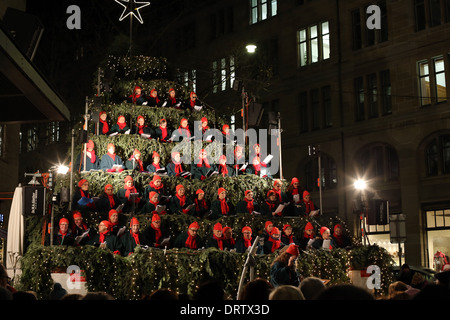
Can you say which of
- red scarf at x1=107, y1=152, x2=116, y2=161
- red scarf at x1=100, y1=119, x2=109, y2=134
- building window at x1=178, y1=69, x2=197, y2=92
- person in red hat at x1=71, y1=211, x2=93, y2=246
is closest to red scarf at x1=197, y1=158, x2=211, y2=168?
red scarf at x1=107, y1=152, x2=116, y2=161

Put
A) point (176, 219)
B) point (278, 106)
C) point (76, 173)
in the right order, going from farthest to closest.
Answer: point (278, 106) < point (76, 173) < point (176, 219)

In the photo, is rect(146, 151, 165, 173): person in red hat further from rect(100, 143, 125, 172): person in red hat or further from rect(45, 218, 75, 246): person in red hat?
rect(45, 218, 75, 246): person in red hat

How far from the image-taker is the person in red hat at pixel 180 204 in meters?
17.4

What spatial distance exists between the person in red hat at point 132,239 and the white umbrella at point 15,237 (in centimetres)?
228

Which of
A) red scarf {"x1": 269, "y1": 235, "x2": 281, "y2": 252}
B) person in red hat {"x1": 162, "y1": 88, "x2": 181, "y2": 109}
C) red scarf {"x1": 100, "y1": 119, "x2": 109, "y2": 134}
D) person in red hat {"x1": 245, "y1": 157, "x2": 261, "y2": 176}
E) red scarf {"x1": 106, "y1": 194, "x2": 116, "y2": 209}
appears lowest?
red scarf {"x1": 269, "y1": 235, "x2": 281, "y2": 252}

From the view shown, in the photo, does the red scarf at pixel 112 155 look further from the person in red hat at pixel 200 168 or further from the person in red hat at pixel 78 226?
the person in red hat at pixel 78 226

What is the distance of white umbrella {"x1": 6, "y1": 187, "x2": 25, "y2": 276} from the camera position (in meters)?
15.0

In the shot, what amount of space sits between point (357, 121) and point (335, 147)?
196cm

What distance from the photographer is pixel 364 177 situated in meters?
36.3

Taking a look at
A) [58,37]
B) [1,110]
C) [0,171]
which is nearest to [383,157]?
[58,37]

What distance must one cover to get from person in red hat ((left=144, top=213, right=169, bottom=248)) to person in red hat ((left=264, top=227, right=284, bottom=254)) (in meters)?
2.53

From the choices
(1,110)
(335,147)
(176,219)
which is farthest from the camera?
(335,147)

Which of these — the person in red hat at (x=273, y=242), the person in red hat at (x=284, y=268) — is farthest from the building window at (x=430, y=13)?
the person in red hat at (x=284, y=268)

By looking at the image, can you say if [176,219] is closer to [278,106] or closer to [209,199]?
[209,199]
